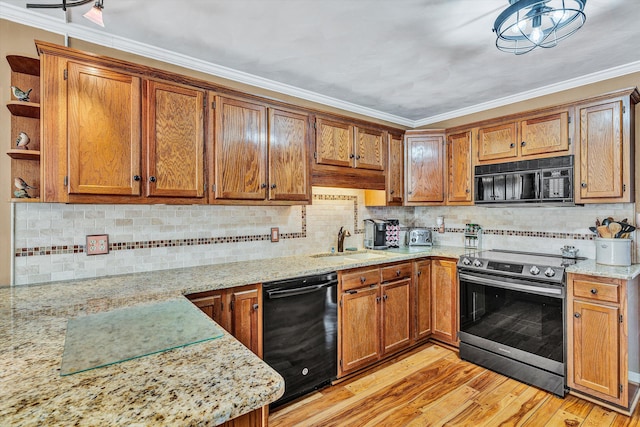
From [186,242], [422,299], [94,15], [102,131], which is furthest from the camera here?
[422,299]

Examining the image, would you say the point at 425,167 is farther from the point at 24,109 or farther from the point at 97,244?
the point at 24,109

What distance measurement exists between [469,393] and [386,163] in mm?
2212

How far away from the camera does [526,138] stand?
304cm

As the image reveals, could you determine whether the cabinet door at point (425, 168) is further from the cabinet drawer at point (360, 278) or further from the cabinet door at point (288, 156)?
the cabinet door at point (288, 156)

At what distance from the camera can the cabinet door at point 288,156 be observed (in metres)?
2.66

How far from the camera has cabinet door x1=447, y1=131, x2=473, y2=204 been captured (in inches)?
137

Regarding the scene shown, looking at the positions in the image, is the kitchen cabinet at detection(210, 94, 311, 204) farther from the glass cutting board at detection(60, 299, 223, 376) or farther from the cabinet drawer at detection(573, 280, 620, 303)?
the cabinet drawer at detection(573, 280, 620, 303)

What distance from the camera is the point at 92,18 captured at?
1.46m

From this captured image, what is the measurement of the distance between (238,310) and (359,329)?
3.74 ft

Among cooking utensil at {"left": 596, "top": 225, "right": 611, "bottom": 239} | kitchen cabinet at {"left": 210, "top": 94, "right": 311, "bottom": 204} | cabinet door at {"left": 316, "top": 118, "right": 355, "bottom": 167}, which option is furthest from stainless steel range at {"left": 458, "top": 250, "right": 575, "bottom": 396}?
kitchen cabinet at {"left": 210, "top": 94, "right": 311, "bottom": 204}

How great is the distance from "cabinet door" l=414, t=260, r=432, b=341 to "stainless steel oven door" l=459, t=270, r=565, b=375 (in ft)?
1.18

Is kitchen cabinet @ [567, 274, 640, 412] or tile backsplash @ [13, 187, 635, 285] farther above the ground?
tile backsplash @ [13, 187, 635, 285]

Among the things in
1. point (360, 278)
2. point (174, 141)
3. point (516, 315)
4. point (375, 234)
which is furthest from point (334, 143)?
point (516, 315)

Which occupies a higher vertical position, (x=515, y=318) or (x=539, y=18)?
(x=539, y=18)
